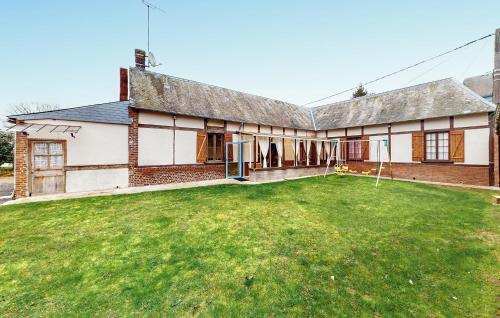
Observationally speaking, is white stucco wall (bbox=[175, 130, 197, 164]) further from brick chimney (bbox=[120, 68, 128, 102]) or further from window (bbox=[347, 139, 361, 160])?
window (bbox=[347, 139, 361, 160])

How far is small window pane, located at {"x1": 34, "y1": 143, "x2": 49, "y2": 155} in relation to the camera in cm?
723

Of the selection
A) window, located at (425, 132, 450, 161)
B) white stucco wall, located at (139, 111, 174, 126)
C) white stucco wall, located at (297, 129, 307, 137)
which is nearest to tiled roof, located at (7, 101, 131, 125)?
white stucco wall, located at (139, 111, 174, 126)

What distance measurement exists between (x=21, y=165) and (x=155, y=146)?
429 centimetres

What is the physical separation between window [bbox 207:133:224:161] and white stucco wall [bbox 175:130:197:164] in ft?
2.98

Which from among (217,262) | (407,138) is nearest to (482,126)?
(407,138)

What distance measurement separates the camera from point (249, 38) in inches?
574

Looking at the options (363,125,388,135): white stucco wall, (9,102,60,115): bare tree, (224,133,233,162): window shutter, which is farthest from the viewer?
(9,102,60,115): bare tree

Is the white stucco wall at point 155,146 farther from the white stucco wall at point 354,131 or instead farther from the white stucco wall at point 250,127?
the white stucco wall at point 354,131

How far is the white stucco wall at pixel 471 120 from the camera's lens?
370 inches

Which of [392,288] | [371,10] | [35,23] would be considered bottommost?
[392,288]

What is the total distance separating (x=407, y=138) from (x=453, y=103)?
248cm

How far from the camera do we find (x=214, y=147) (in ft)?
36.6

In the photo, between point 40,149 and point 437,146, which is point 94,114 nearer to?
point 40,149

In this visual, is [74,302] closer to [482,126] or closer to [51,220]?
[51,220]
